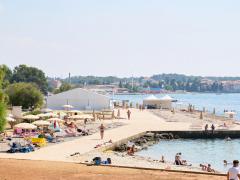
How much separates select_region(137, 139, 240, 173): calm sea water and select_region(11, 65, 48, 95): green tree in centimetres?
11499

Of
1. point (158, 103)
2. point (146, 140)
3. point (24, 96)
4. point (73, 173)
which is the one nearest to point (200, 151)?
point (146, 140)

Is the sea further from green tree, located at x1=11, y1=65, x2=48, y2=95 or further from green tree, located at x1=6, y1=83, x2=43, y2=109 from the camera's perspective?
green tree, located at x1=11, y1=65, x2=48, y2=95

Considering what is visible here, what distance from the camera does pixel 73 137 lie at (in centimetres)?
4406

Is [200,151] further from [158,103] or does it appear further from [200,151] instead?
[158,103]

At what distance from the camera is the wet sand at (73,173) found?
81.1ft

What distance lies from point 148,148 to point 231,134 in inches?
546

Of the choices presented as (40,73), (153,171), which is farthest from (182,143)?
(40,73)

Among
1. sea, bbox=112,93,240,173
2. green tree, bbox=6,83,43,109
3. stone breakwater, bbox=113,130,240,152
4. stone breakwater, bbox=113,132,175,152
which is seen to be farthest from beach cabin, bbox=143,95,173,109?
sea, bbox=112,93,240,173

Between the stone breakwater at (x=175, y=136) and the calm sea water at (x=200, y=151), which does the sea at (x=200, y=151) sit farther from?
the stone breakwater at (x=175, y=136)

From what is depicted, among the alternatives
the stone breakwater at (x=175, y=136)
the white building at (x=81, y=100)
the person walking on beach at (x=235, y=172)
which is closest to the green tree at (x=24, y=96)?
the white building at (x=81, y=100)

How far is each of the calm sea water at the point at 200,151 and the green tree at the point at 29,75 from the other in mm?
114994

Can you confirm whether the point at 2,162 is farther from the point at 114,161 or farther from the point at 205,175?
the point at 205,175

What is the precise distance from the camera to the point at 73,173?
84.1 feet

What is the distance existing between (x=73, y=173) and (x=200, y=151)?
24.1 m
